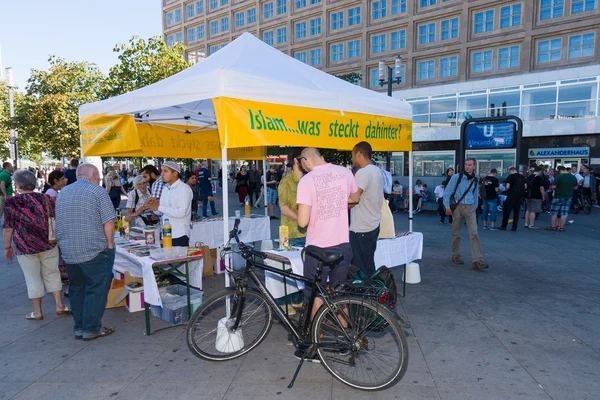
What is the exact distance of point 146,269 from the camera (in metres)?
4.11

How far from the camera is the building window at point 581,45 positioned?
24458mm

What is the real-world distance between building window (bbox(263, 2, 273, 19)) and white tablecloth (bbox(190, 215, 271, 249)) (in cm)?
3772

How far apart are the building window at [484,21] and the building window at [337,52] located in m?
11.3

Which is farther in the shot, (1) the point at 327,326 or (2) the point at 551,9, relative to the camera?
(2) the point at 551,9

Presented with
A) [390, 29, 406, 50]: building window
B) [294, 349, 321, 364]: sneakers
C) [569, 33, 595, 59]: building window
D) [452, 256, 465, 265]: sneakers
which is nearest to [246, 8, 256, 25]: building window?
[390, 29, 406, 50]: building window

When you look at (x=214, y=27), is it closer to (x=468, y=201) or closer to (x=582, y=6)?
(x=582, y=6)

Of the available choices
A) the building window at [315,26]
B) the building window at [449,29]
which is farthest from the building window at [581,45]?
the building window at [315,26]

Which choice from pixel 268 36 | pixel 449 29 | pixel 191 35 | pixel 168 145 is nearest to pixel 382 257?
pixel 168 145

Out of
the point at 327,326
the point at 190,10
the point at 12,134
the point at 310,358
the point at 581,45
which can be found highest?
the point at 190,10

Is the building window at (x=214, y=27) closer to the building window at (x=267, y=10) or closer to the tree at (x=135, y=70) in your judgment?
the building window at (x=267, y=10)

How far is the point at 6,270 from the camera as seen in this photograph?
7.04 metres

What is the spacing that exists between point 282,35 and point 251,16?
5.26m

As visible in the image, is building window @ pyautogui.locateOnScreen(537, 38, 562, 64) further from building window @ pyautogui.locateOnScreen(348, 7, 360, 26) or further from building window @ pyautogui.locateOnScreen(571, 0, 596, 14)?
building window @ pyautogui.locateOnScreen(348, 7, 360, 26)

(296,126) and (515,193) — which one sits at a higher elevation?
(296,126)
